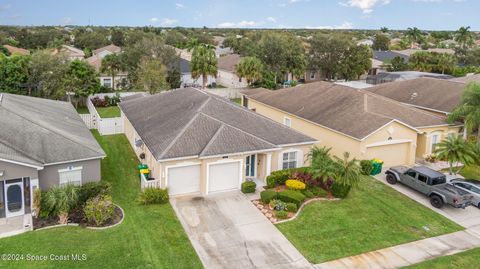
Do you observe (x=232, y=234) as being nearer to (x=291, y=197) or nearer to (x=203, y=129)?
(x=291, y=197)

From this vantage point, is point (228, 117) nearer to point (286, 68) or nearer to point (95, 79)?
point (95, 79)

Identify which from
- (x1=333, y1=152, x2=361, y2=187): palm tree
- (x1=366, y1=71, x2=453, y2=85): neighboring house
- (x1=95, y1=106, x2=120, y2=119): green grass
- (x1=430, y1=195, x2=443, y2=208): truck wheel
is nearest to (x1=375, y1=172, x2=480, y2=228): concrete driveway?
(x1=430, y1=195, x2=443, y2=208): truck wheel

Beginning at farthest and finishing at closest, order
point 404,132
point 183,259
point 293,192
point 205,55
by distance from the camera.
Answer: point 205,55 < point 404,132 < point 293,192 < point 183,259

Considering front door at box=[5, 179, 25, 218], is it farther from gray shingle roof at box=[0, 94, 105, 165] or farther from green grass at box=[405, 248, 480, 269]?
green grass at box=[405, 248, 480, 269]

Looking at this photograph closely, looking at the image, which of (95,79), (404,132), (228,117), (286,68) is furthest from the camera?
(286,68)

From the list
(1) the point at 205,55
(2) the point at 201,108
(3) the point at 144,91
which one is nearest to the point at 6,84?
(3) the point at 144,91

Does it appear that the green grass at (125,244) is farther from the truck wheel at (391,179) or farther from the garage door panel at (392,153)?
the garage door panel at (392,153)

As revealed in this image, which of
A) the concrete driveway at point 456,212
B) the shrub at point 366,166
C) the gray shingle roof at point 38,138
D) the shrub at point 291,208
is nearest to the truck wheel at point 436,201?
the concrete driveway at point 456,212
